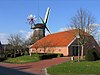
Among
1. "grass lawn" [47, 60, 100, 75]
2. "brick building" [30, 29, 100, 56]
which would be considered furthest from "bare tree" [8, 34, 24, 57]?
"grass lawn" [47, 60, 100, 75]

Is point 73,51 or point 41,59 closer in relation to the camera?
point 41,59

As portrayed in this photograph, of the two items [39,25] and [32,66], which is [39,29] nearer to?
[39,25]

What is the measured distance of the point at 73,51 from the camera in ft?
193

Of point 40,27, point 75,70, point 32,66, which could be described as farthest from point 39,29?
point 75,70

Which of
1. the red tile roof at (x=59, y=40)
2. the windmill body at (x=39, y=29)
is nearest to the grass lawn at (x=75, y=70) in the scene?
the red tile roof at (x=59, y=40)

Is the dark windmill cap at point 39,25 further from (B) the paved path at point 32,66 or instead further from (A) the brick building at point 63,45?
(B) the paved path at point 32,66

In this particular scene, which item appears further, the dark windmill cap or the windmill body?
the dark windmill cap

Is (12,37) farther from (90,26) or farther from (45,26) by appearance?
(90,26)

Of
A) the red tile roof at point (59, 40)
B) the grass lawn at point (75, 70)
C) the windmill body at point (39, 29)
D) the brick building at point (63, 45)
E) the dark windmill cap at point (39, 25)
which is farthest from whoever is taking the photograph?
the dark windmill cap at point (39, 25)

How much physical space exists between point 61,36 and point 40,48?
20.7 feet

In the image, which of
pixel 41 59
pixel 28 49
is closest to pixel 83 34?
pixel 41 59

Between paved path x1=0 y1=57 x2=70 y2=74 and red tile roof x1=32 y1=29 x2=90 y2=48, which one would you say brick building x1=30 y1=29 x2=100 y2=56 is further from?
paved path x1=0 y1=57 x2=70 y2=74

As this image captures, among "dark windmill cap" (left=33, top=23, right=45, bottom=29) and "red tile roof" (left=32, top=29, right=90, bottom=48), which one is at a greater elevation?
"dark windmill cap" (left=33, top=23, right=45, bottom=29)

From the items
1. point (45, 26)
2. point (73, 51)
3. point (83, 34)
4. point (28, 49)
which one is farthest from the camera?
point (45, 26)
